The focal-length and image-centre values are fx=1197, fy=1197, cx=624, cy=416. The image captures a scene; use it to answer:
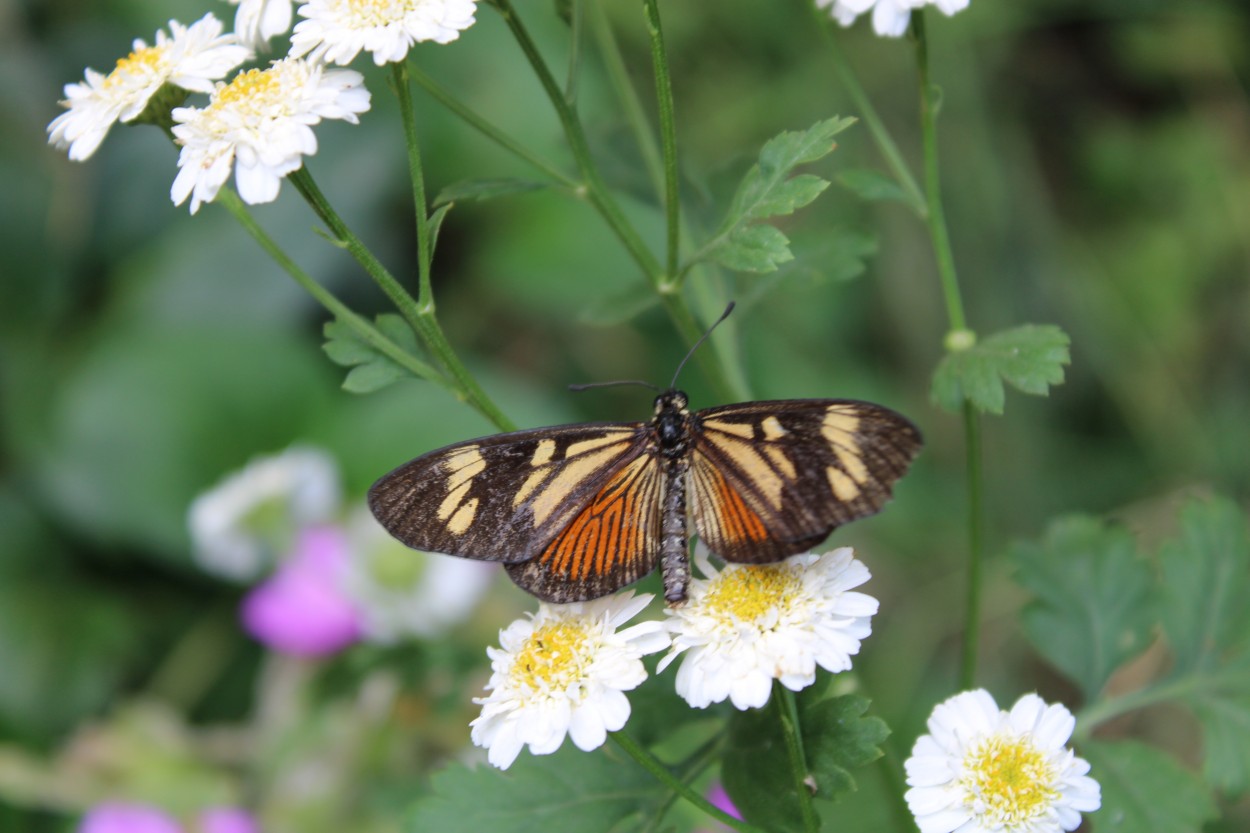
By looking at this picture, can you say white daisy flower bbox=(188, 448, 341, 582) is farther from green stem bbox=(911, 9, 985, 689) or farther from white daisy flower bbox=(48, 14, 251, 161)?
green stem bbox=(911, 9, 985, 689)

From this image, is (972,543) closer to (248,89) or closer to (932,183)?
(932,183)

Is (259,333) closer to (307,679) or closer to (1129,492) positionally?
(307,679)

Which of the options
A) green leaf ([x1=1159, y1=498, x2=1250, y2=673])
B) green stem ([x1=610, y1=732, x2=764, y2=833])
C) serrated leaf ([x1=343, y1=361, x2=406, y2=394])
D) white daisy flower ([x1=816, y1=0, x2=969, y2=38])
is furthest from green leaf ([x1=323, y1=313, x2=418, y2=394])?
green leaf ([x1=1159, y1=498, x2=1250, y2=673])

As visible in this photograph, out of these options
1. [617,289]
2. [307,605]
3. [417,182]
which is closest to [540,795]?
[417,182]

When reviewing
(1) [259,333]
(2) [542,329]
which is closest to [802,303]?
(2) [542,329]

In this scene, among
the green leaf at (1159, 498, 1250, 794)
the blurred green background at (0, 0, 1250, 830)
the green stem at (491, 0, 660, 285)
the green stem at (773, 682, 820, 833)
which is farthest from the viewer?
the blurred green background at (0, 0, 1250, 830)

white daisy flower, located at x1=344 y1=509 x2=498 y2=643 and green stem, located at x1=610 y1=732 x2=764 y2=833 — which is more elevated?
white daisy flower, located at x1=344 y1=509 x2=498 y2=643
